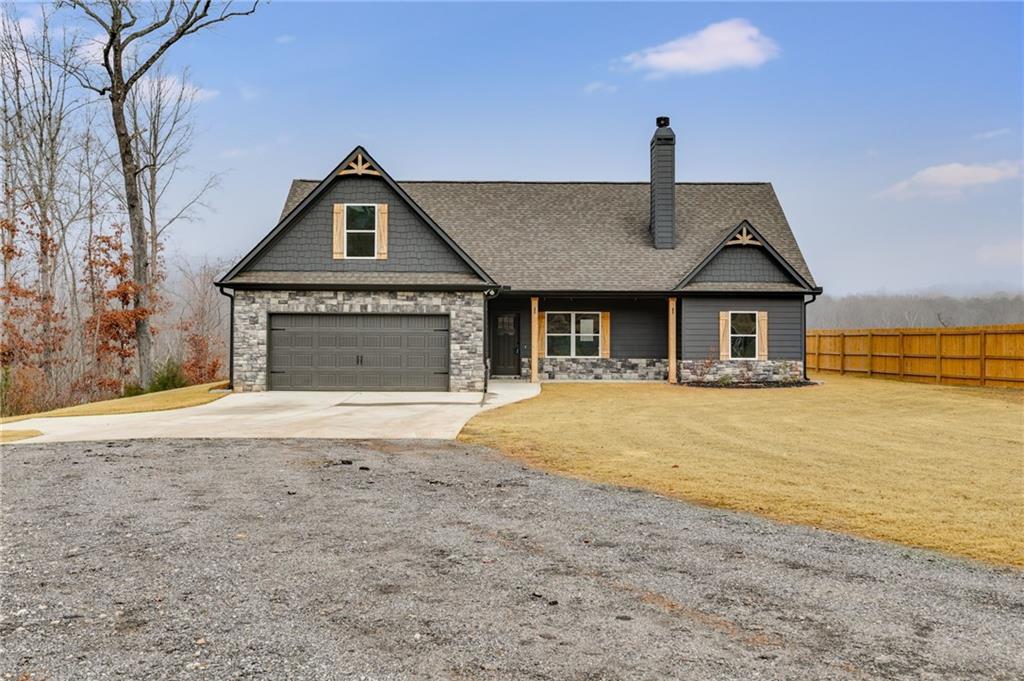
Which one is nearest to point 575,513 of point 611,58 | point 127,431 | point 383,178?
point 127,431

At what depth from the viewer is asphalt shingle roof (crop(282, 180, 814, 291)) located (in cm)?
2217

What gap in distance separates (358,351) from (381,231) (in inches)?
137

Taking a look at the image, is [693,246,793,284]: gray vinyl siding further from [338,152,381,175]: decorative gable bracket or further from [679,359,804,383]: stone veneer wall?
[338,152,381,175]: decorative gable bracket

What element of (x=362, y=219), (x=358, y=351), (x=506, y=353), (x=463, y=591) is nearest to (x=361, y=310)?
(x=358, y=351)

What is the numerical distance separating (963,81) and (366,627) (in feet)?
87.2

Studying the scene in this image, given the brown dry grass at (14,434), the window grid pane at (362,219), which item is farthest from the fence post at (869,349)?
the brown dry grass at (14,434)

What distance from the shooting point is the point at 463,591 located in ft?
13.9

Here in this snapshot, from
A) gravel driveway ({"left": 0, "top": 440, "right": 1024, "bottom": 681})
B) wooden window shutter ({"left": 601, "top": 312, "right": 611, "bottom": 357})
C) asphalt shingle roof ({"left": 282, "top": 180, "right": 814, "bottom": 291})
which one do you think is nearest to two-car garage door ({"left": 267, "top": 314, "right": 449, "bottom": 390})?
asphalt shingle roof ({"left": 282, "top": 180, "right": 814, "bottom": 291})

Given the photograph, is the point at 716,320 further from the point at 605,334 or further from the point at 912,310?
the point at 912,310

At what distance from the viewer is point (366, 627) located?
145 inches

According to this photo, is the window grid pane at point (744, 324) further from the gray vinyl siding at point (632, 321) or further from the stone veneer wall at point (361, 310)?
the stone veneer wall at point (361, 310)

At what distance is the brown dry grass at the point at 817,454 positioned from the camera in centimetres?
618

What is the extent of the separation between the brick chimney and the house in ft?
0.16

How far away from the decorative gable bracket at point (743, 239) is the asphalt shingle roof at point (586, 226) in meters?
1.12
